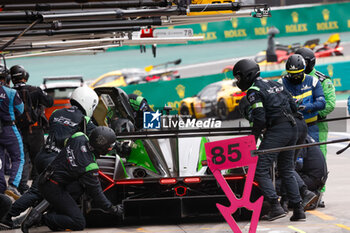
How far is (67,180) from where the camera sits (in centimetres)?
858

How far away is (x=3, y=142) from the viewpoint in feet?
34.3

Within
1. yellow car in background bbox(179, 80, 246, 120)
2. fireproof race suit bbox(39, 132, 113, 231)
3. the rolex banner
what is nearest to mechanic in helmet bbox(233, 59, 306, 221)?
fireproof race suit bbox(39, 132, 113, 231)

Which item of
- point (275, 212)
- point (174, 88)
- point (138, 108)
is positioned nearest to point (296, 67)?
point (275, 212)

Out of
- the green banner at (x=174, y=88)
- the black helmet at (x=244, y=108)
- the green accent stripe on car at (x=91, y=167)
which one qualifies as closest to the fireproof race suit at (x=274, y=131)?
the black helmet at (x=244, y=108)

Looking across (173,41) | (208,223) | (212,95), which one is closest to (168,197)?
(208,223)

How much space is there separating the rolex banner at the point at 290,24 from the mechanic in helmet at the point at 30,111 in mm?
19452

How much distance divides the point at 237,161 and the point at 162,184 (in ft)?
5.40

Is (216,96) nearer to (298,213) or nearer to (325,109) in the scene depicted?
Result: (325,109)

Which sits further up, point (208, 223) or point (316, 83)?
point (316, 83)

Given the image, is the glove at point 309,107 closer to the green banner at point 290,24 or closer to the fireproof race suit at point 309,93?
the fireproof race suit at point 309,93

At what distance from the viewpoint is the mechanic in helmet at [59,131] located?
9.19m

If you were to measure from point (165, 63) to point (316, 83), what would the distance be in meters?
24.1

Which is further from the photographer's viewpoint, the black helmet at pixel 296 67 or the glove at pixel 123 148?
the black helmet at pixel 296 67

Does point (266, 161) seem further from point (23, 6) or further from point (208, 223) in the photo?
point (23, 6)
